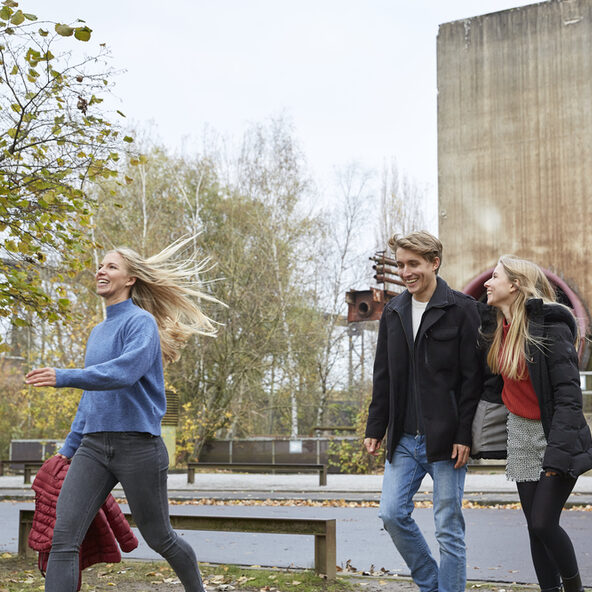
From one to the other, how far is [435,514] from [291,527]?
7.44ft

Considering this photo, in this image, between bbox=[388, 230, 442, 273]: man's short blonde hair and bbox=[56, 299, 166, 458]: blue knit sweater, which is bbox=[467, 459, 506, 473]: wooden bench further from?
bbox=[56, 299, 166, 458]: blue knit sweater

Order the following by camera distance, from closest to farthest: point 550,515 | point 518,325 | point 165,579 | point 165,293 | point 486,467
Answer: point 550,515, point 518,325, point 165,293, point 165,579, point 486,467

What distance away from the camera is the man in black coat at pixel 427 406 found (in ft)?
15.7

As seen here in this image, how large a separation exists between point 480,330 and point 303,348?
87.7ft

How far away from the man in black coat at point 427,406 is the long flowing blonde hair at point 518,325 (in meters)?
0.13

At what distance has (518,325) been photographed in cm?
481

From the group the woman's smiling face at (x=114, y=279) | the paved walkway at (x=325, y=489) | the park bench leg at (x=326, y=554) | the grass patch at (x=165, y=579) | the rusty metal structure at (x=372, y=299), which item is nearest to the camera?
the woman's smiling face at (x=114, y=279)

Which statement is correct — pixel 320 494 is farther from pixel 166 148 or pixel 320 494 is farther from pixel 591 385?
pixel 166 148

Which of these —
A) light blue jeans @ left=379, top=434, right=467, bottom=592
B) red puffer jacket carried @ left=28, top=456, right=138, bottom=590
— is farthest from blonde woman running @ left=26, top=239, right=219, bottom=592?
light blue jeans @ left=379, top=434, right=467, bottom=592

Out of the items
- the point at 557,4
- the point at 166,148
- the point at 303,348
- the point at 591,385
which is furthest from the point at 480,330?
the point at 166,148

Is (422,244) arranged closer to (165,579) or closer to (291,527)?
(291,527)

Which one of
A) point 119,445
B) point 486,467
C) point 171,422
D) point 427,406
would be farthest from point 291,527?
point 171,422

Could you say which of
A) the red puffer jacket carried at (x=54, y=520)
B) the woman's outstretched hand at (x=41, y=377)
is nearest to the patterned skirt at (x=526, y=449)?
the red puffer jacket carried at (x=54, y=520)

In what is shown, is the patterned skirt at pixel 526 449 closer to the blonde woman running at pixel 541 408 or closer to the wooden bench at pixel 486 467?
the blonde woman running at pixel 541 408
